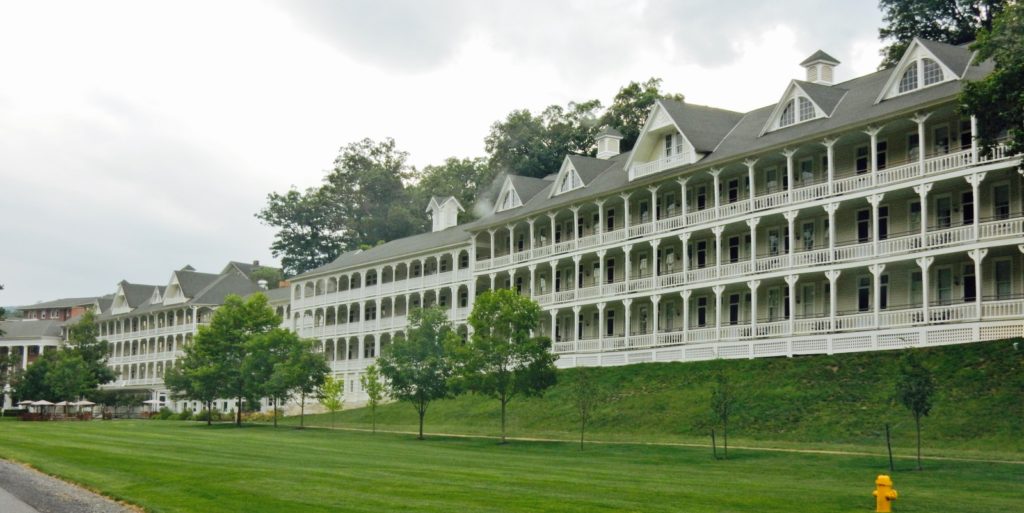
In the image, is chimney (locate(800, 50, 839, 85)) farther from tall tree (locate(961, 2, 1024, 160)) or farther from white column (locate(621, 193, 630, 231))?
tall tree (locate(961, 2, 1024, 160))

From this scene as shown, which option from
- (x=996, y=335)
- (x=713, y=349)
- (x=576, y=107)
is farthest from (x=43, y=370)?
(x=996, y=335)

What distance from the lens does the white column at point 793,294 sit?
4556 cm

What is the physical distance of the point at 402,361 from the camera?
4988 centimetres

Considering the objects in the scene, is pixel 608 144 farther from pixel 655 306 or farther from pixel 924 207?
pixel 924 207

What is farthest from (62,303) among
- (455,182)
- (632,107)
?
(632,107)

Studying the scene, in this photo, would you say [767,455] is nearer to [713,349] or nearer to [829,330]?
[829,330]

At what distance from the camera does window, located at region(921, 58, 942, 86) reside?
42.8 metres

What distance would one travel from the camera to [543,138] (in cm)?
8950

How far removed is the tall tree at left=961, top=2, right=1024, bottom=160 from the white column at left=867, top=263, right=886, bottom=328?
14101mm

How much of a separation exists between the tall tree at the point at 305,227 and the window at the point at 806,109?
78556 millimetres

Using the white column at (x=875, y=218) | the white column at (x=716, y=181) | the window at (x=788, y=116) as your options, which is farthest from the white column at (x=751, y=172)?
the white column at (x=875, y=218)

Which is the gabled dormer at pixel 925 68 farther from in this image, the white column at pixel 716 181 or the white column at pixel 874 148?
the white column at pixel 716 181

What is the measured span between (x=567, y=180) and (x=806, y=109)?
1817cm

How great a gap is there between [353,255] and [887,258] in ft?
184
